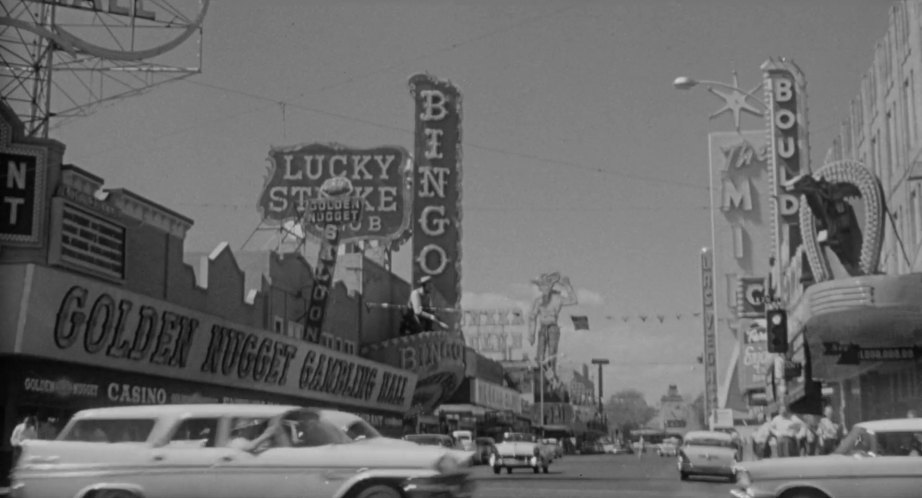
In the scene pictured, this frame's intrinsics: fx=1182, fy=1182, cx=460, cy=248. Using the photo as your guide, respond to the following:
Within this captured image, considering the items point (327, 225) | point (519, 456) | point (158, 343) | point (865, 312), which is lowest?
point (519, 456)

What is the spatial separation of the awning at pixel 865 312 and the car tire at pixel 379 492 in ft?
49.8

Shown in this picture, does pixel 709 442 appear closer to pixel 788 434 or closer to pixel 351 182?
pixel 788 434

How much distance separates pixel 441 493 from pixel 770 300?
3571 centimetres

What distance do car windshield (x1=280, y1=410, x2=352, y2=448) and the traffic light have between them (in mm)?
27708

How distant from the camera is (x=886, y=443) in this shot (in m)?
14.2

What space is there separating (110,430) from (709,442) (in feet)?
77.3

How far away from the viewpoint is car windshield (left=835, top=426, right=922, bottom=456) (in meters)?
14.0

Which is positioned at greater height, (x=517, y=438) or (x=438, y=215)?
(x=438, y=215)

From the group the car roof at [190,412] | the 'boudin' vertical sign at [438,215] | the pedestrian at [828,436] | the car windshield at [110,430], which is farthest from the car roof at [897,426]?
the 'boudin' vertical sign at [438,215]

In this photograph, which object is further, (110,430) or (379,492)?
(110,430)

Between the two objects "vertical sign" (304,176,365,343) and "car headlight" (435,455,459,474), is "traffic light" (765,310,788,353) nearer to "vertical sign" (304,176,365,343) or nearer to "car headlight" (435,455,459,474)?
"vertical sign" (304,176,365,343)

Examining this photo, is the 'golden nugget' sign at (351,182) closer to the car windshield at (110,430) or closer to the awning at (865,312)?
the awning at (865,312)

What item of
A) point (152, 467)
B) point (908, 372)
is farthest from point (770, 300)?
point (152, 467)

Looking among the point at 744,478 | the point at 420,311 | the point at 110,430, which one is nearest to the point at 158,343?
the point at 110,430
